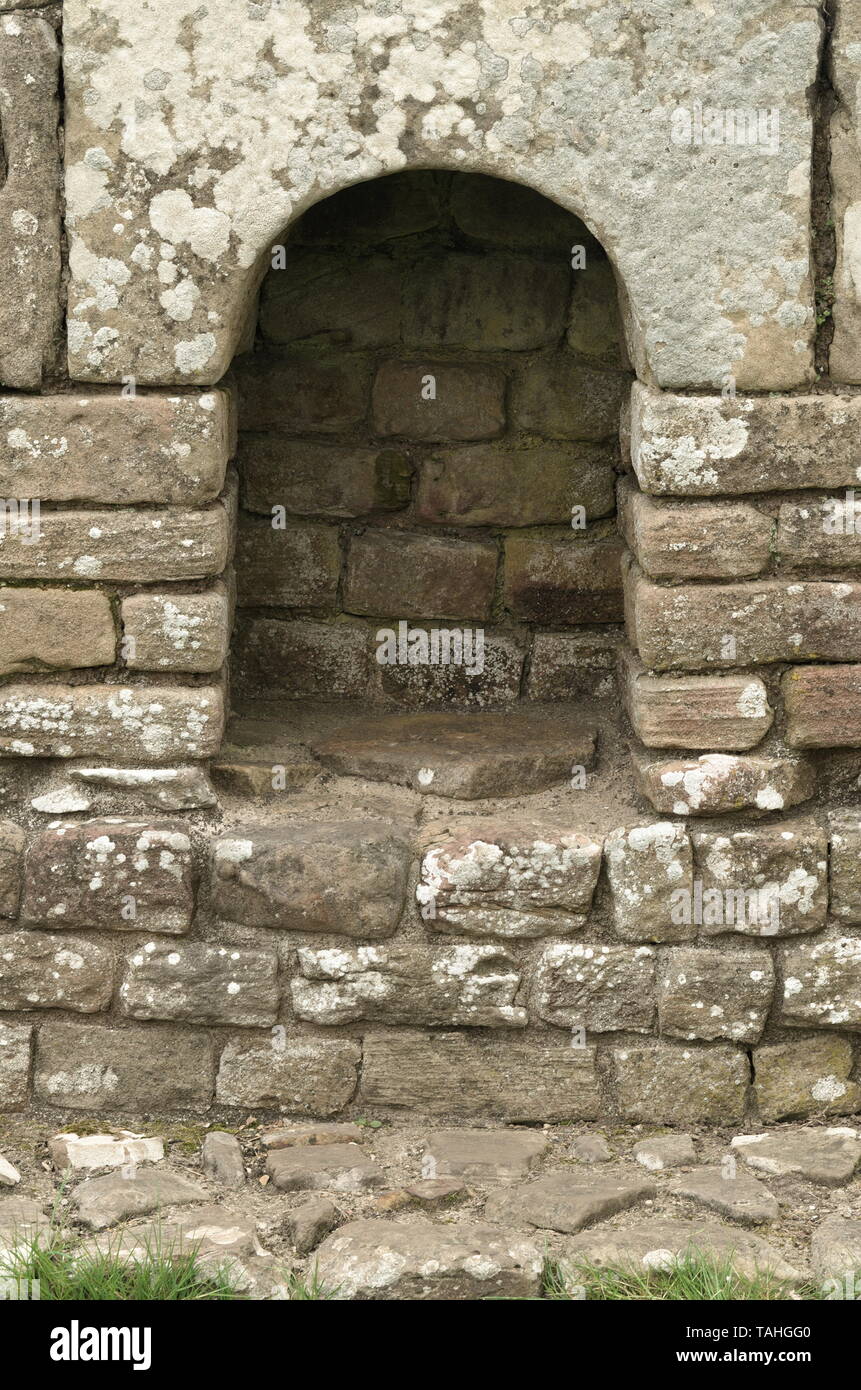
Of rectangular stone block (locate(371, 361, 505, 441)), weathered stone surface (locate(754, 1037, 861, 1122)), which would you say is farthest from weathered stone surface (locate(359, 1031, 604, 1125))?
rectangular stone block (locate(371, 361, 505, 441))

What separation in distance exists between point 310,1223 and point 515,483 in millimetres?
2028

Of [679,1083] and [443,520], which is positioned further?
[443,520]

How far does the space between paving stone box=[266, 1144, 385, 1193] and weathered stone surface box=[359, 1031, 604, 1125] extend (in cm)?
21

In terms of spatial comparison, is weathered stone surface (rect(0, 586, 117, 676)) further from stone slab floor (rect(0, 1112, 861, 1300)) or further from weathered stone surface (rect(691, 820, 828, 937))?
weathered stone surface (rect(691, 820, 828, 937))

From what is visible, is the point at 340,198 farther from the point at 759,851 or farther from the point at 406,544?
the point at 759,851

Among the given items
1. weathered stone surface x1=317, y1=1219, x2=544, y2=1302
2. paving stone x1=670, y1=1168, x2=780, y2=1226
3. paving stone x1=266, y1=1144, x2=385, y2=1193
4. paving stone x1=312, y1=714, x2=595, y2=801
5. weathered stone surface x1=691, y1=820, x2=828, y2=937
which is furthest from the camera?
paving stone x1=312, y1=714, x2=595, y2=801

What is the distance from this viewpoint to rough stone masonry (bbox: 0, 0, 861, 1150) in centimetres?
349

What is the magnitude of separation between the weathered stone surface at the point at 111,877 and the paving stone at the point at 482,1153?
2.62ft

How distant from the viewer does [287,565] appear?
4426mm

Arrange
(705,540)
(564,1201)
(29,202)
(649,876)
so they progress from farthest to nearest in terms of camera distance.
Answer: (649,876)
(705,540)
(29,202)
(564,1201)

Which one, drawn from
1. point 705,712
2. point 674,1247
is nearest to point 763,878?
point 705,712

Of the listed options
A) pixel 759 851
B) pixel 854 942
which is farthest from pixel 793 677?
pixel 854 942

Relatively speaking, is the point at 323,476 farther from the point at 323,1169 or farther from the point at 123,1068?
the point at 323,1169

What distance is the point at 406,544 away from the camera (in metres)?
4.39
